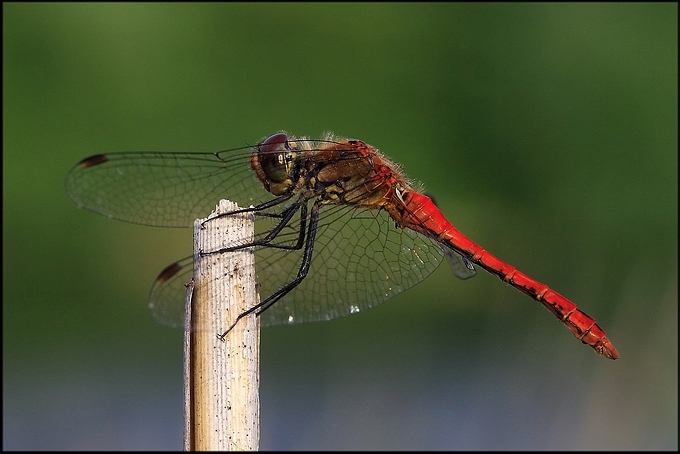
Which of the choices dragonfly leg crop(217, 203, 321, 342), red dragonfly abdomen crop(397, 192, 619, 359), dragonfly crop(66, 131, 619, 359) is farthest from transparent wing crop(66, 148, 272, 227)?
red dragonfly abdomen crop(397, 192, 619, 359)

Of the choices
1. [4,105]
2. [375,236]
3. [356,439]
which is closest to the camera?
[375,236]

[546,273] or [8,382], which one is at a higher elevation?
[546,273]

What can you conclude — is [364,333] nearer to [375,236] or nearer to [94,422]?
[94,422]

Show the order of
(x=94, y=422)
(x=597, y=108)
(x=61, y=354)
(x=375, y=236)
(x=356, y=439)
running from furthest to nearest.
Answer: (x=597, y=108) < (x=61, y=354) < (x=94, y=422) < (x=356, y=439) < (x=375, y=236)

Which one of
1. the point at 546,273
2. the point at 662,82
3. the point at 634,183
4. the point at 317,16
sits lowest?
the point at 546,273

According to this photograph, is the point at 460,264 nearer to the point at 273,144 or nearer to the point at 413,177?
the point at 273,144

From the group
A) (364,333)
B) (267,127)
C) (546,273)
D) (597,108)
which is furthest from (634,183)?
(267,127)
